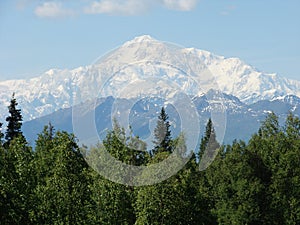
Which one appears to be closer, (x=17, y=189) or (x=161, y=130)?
(x=17, y=189)

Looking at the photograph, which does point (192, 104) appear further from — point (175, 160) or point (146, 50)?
point (175, 160)

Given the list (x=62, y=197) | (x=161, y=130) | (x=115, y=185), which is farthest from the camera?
(x=161, y=130)

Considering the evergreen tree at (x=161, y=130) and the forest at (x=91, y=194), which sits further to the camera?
the forest at (x=91, y=194)

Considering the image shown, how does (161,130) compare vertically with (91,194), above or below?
above

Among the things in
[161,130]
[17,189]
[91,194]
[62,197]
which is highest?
[161,130]

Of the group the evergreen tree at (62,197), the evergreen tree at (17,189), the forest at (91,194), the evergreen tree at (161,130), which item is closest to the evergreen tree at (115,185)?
the forest at (91,194)

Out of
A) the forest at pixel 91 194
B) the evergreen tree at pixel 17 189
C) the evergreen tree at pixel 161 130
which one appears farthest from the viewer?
the evergreen tree at pixel 17 189

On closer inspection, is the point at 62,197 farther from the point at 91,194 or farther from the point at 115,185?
the point at 115,185

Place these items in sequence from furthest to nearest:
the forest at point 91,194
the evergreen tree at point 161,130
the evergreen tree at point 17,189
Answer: the evergreen tree at point 17,189, the forest at point 91,194, the evergreen tree at point 161,130

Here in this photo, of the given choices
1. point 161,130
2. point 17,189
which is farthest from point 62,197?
point 161,130

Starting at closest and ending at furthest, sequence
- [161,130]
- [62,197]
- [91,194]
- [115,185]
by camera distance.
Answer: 1. [62,197]
2. [115,185]
3. [91,194]
4. [161,130]

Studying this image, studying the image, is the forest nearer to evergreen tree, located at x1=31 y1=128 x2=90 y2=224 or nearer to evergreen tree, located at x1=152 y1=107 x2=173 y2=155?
evergreen tree, located at x1=31 y1=128 x2=90 y2=224

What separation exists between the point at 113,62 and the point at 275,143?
1269 inches

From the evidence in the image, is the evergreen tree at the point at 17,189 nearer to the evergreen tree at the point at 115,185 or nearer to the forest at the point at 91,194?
the forest at the point at 91,194
